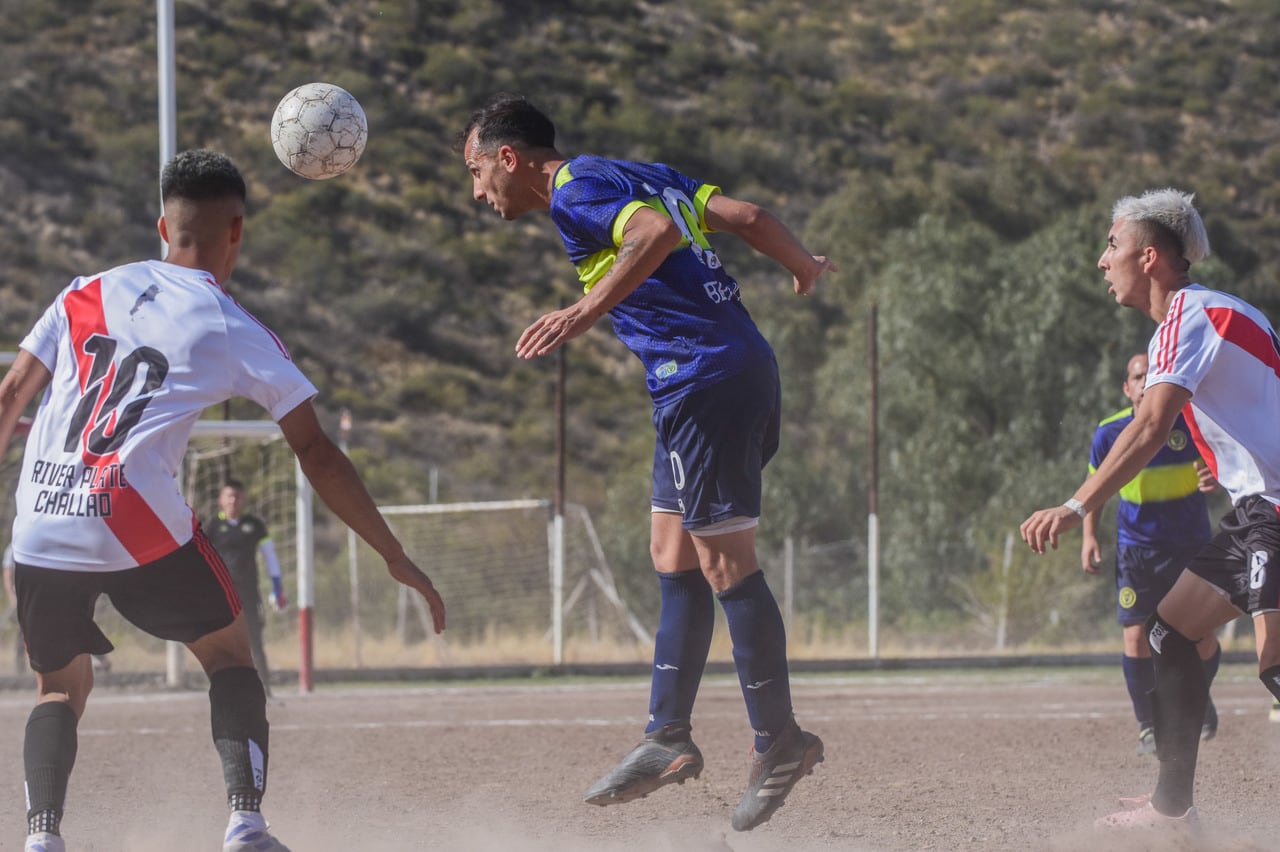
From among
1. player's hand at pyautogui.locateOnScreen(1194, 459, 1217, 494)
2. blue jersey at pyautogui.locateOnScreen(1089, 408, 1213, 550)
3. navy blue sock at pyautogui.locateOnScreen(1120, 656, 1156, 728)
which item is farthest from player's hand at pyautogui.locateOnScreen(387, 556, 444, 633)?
player's hand at pyautogui.locateOnScreen(1194, 459, 1217, 494)

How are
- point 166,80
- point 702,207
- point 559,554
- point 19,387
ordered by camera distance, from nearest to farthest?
point 19,387 → point 702,207 → point 166,80 → point 559,554

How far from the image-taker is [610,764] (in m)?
7.89

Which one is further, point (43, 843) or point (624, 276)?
point (624, 276)

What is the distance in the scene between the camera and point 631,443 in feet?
111

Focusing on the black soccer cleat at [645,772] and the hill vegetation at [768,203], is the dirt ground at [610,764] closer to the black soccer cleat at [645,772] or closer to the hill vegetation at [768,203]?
the black soccer cleat at [645,772]

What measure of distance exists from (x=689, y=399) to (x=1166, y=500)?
478 cm

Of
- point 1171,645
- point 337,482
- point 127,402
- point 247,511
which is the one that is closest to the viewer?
point 127,402

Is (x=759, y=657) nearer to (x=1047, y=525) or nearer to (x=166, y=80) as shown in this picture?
(x=1047, y=525)

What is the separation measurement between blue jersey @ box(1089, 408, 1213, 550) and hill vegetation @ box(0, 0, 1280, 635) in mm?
13328

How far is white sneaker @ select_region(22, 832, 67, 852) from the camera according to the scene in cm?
419

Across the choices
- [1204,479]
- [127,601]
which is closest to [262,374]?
[127,601]

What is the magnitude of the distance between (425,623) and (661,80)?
1307 inches

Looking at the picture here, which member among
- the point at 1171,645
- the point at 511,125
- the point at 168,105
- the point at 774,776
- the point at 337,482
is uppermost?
the point at 168,105

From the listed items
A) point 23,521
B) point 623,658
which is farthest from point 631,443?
point 23,521
